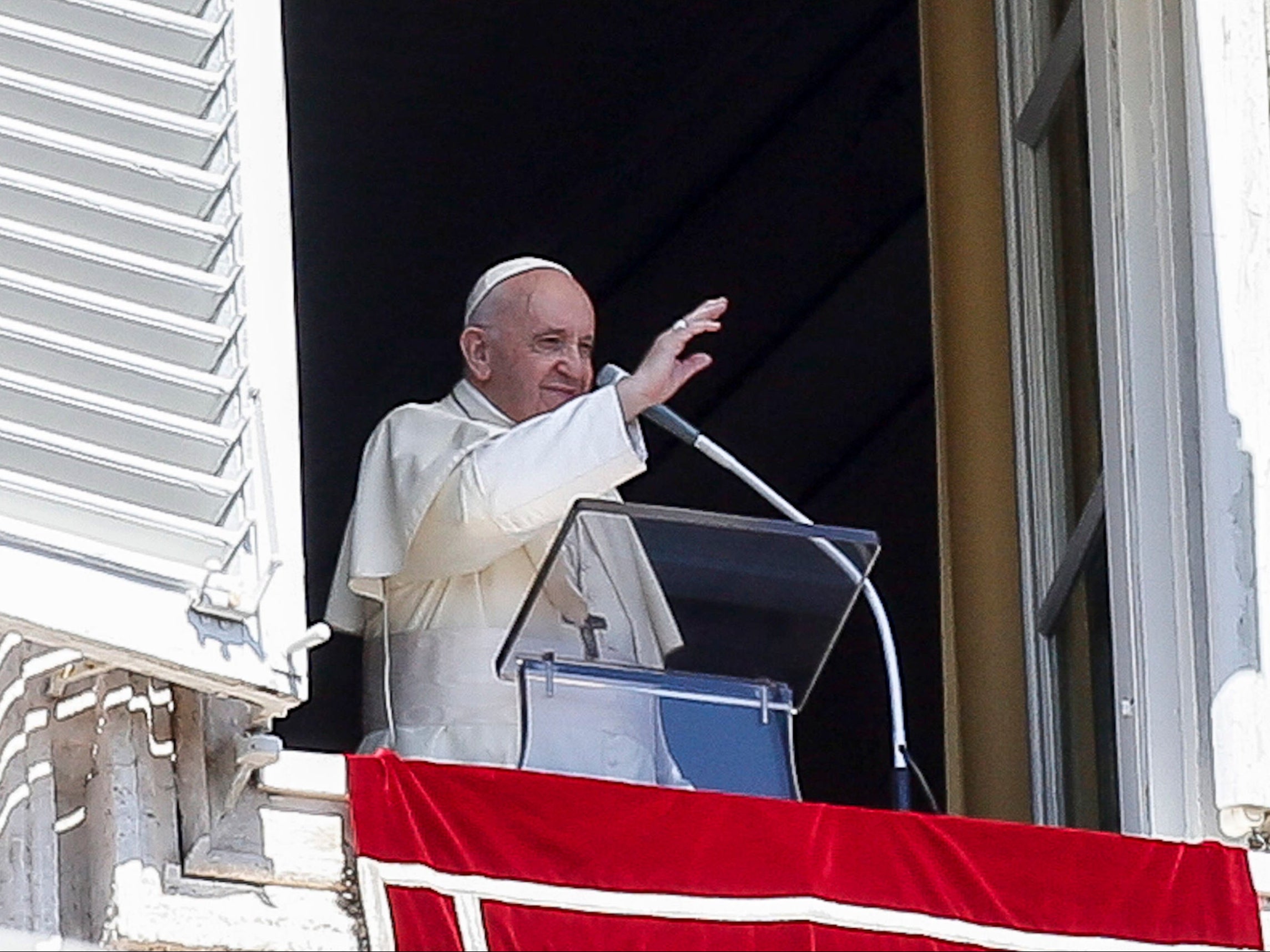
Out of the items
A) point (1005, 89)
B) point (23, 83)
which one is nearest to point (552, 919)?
point (23, 83)

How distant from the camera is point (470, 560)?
16.0ft

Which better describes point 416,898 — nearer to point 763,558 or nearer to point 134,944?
point 134,944

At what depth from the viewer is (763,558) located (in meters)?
4.41

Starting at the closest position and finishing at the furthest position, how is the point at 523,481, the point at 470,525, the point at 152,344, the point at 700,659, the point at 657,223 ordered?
the point at 152,344, the point at 700,659, the point at 523,481, the point at 470,525, the point at 657,223

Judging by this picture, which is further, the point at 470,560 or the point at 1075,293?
the point at 1075,293

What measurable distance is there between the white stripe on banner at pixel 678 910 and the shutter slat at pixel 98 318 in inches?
23.3

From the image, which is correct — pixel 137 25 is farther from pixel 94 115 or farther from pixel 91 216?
pixel 91 216

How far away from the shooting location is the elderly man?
459 cm

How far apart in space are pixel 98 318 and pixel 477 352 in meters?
1.23

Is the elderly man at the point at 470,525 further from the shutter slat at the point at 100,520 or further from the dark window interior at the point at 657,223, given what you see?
the dark window interior at the point at 657,223

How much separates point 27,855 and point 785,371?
16.0 feet

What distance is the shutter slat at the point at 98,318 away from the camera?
4074mm

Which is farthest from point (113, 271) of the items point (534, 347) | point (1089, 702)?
point (1089, 702)

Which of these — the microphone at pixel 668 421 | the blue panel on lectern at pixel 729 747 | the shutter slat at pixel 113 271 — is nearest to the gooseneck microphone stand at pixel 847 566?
the microphone at pixel 668 421
